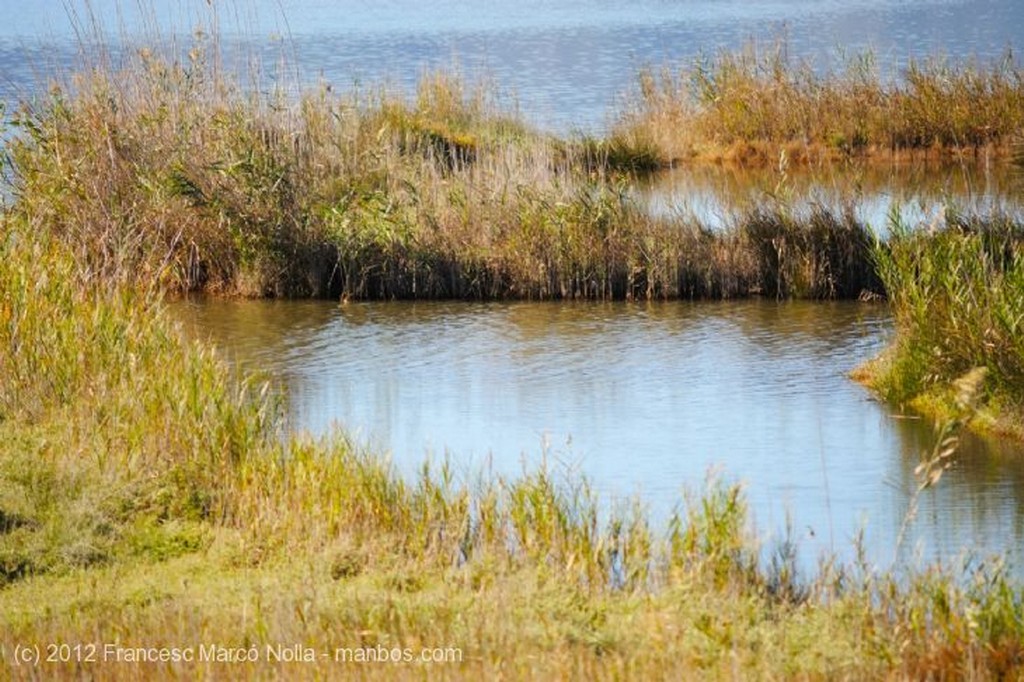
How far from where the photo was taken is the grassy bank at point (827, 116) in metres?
20.4

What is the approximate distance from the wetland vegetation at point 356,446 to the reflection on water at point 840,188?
116 centimetres

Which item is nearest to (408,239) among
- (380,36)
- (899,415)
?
(899,415)

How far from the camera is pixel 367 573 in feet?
21.0

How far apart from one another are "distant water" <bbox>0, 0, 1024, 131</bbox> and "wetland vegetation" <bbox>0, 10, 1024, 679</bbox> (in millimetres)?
8831

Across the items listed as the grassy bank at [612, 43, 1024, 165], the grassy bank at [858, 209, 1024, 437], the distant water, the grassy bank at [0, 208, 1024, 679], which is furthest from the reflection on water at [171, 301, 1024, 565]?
the distant water

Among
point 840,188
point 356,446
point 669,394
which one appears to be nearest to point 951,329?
point 669,394

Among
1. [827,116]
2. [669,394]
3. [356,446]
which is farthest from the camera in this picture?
[827,116]

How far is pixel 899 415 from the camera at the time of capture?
32.5 feet

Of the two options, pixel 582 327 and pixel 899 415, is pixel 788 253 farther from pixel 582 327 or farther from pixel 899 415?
pixel 899 415

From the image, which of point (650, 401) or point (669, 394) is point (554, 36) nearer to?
point (669, 394)

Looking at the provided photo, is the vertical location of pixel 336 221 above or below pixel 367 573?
above

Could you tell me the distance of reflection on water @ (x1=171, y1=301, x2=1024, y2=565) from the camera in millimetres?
8117

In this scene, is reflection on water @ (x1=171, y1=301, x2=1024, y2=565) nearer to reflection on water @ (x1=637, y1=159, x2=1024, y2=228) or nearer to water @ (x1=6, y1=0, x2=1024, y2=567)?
water @ (x1=6, y1=0, x2=1024, y2=567)

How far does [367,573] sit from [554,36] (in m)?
38.0
